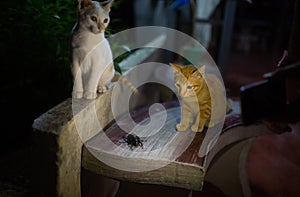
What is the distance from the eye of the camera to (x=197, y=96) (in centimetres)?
126

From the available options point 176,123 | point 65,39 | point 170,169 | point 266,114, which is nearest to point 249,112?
point 266,114

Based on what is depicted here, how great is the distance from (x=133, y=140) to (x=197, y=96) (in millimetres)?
319

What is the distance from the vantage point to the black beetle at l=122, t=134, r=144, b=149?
48.7 inches

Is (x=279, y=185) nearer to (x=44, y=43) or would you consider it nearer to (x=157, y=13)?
(x=44, y=43)

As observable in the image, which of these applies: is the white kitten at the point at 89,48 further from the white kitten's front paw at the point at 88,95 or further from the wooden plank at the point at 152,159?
the wooden plank at the point at 152,159

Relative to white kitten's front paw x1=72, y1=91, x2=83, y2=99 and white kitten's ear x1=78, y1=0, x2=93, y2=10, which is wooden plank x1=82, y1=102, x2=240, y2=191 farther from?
white kitten's ear x1=78, y1=0, x2=93, y2=10

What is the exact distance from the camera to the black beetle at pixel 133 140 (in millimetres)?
1237

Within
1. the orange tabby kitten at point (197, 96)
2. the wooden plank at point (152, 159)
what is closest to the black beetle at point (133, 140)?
the wooden plank at point (152, 159)

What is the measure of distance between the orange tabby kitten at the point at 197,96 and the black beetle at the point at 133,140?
20cm

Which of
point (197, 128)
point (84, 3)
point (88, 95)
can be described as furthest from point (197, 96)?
point (84, 3)

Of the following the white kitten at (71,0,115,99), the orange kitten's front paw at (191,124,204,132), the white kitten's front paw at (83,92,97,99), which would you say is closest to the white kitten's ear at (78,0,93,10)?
the white kitten at (71,0,115,99)

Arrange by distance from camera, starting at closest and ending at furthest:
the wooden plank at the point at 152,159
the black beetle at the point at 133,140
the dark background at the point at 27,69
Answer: the wooden plank at the point at 152,159 < the black beetle at the point at 133,140 < the dark background at the point at 27,69

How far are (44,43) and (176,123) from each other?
937mm

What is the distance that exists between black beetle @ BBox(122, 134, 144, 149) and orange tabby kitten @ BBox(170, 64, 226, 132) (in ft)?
0.65
